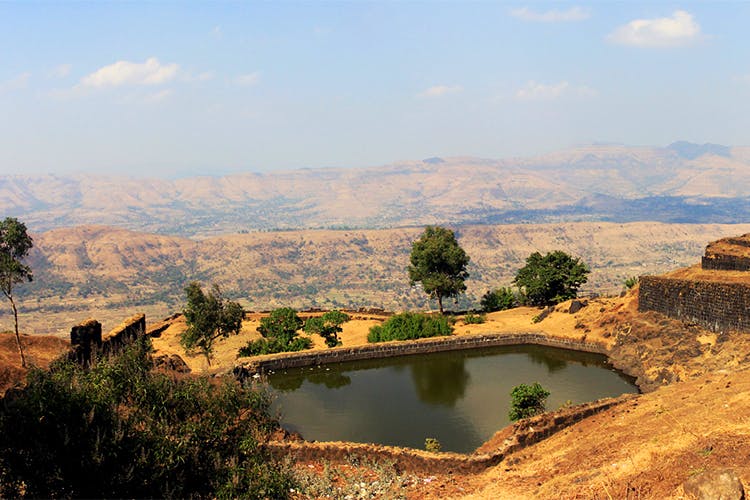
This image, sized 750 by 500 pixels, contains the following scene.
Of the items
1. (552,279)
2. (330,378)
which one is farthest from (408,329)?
(552,279)

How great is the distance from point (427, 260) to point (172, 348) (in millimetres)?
21514

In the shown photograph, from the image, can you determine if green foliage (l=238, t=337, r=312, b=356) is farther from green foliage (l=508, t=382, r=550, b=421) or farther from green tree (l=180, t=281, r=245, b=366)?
green foliage (l=508, t=382, r=550, b=421)

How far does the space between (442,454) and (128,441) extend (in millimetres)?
10896

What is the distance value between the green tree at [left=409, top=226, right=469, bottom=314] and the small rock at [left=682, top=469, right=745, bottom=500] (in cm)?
3600

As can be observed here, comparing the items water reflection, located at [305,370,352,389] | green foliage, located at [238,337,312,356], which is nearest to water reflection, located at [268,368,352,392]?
water reflection, located at [305,370,352,389]

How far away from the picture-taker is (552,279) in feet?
166

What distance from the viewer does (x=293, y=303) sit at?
130 metres

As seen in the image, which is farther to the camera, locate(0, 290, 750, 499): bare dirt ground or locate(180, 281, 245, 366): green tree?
locate(180, 281, 245, 366): green tree

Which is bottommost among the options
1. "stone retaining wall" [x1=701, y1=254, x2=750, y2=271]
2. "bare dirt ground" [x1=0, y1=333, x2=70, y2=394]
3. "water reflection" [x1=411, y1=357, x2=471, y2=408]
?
"water reflection" [x1=411, y1=357, x2=471, y2=408]

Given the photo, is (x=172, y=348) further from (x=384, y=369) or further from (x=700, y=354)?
(x=700, y=354)

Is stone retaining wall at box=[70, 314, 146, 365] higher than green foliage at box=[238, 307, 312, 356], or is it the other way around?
stone retaining wall at box=[70, 314, 146, 365]

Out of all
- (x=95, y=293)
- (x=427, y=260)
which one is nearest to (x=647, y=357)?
(x=427, y=260)

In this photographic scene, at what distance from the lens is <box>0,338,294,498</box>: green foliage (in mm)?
12898

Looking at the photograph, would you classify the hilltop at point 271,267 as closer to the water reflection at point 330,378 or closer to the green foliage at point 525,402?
the water reflection at point 330,378
